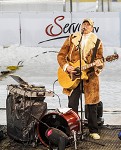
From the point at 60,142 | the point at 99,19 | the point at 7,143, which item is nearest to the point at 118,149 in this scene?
the point at 60,142

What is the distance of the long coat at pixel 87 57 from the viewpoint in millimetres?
5875

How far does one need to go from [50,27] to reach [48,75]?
114 inches

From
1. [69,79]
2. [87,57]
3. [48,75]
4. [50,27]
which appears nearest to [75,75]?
[69,79]

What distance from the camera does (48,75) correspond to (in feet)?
36.0

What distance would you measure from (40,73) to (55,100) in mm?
3343

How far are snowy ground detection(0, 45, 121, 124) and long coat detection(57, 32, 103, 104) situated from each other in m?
0.92

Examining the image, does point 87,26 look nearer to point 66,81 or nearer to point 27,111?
point 66,81

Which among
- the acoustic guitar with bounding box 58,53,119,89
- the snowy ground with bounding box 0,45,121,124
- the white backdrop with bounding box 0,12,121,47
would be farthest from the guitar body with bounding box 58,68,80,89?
the white backdrop with bounding box 0,12,121,47

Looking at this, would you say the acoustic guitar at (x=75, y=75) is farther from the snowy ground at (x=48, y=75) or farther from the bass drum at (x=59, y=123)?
the snowy ground at (x=48, y=75)

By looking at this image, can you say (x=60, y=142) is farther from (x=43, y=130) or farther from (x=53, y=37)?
(x=53, y=37)

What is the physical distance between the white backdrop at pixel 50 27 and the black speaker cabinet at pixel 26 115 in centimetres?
767

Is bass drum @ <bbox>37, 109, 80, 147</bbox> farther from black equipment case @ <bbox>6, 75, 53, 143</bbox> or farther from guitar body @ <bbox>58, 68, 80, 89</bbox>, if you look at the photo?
guitar body @ <bbox>58, 68, 80, 89</bbox>

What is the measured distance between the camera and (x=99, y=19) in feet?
43.9

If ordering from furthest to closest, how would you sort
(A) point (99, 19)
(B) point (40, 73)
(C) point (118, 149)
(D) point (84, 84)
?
1. (A) point (99, 19)
2. (B) point (40, 73)
3. (D) point (84, 84)
4. (C) point (118, 149)
